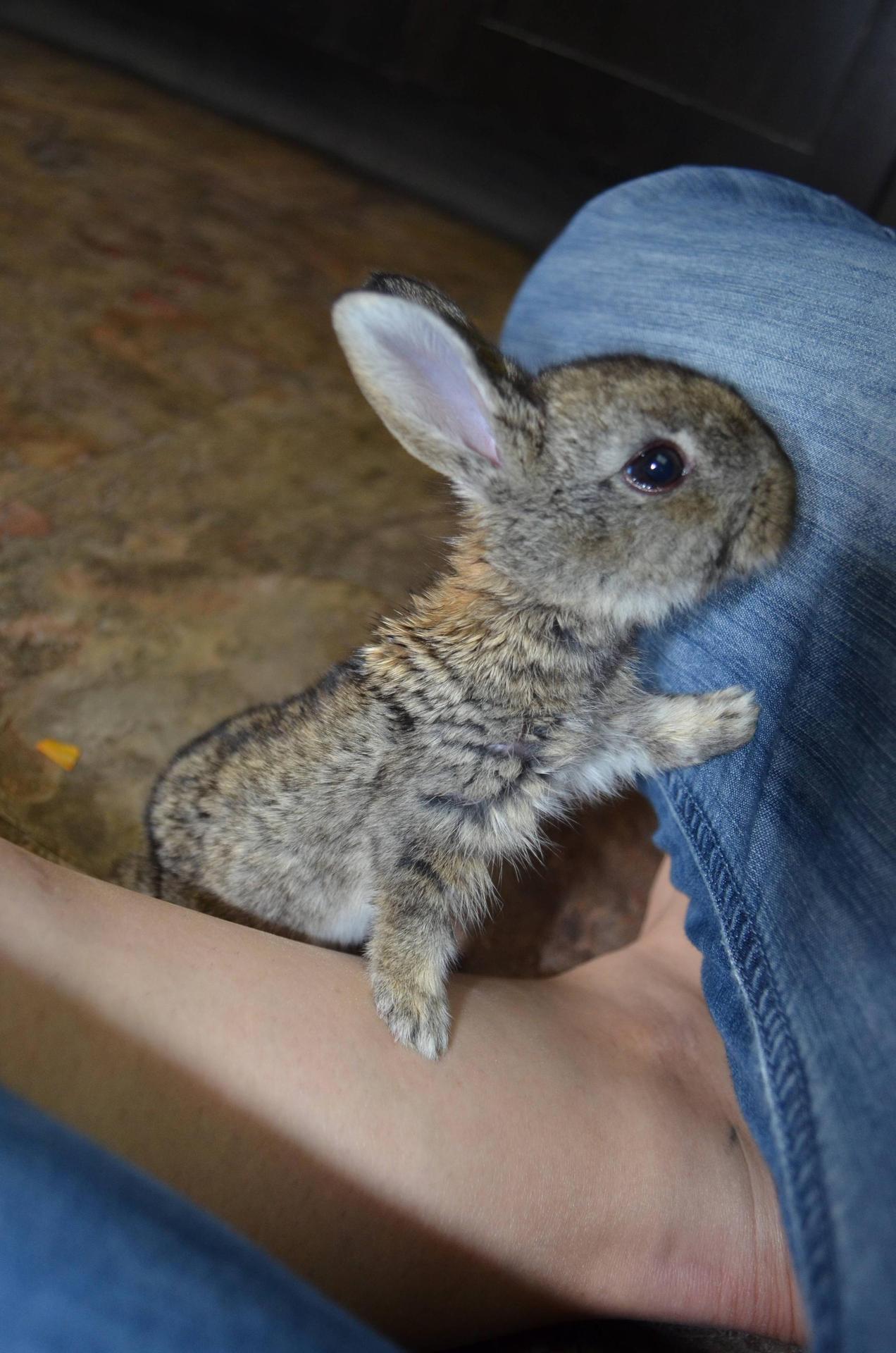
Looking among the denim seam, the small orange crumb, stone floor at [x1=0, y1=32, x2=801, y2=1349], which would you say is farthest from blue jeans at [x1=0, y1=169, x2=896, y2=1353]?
the small orange crumb

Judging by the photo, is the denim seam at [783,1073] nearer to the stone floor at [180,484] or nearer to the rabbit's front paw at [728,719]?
the rabbit's front paw at [728,719]

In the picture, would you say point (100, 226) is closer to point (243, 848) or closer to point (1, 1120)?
point (243, 848)

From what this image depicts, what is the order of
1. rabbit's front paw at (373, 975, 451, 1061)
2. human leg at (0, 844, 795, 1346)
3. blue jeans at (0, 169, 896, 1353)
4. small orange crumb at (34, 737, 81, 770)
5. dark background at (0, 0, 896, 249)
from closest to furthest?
blue jeans at (0, 169, 896, 1353), human leg at (0, 844, 795, 1346), rabbit's front paw at (373, 975, 451, 1061), small orange crumb at (34, 737, 81, 770), dark background at (0, 0, 896, 249)

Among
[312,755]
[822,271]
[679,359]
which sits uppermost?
[822,271]

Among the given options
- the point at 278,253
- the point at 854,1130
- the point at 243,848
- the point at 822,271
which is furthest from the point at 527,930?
the point at 278,253

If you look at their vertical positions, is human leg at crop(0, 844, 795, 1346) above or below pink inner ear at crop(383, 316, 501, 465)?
below

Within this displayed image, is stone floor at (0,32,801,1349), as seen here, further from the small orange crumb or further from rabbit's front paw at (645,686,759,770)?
rabbit's front paw at (645,686,759,770)

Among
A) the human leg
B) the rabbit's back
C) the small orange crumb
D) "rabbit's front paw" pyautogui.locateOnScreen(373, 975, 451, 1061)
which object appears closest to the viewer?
the human leg
